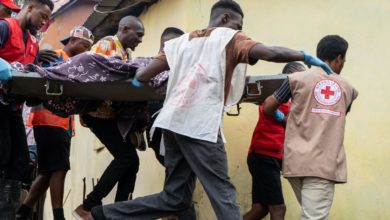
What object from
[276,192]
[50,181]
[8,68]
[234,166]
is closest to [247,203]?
[234,166]

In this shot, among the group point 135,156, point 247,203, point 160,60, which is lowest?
point 247,203

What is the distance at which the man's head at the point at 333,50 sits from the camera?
4.16 m

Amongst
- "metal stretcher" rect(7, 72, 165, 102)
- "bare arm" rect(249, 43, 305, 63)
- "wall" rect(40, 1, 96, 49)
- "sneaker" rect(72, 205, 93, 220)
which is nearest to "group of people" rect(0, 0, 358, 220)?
"bare arm" rect(249, 43, 305, 63)

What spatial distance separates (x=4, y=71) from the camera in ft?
13.7

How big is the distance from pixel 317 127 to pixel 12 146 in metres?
2.37

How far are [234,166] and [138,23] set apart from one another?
1692 millimetres

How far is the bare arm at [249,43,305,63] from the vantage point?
3.61m

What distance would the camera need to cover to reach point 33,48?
485cm

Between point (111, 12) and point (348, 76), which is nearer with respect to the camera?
point (348, 76)

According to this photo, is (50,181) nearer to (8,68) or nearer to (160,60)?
(8,68)

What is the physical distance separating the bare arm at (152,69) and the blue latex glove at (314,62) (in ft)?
3.15

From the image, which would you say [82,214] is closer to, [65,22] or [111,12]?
[111,12]

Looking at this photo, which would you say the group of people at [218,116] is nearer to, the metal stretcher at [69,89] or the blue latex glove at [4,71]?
the blue latex glove at [4,71]

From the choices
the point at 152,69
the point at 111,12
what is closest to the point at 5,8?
the point at 152,69
